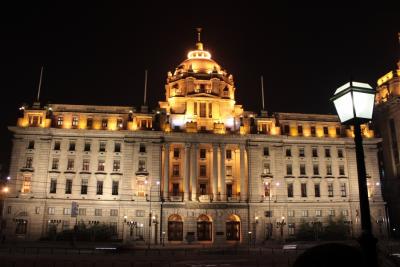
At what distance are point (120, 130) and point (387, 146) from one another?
6313 centimetres

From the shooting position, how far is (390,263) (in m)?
9.98

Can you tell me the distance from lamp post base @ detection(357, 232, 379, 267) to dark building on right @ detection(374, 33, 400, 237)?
90.1 m

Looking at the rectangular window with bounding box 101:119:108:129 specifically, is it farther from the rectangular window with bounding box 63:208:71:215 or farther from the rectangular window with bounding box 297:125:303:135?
the rectangular window with bounding box 297:125:303:135

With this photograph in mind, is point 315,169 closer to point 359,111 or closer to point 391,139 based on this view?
point 391,139

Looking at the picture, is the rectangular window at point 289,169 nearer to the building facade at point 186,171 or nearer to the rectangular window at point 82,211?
the building facade at point 186,171

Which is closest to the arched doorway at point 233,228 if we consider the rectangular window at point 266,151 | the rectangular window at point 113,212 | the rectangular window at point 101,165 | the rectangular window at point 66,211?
the rectangular window at point 266,151

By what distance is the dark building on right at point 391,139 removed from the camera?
296ft

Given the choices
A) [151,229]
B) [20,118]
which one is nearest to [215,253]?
[151,229]

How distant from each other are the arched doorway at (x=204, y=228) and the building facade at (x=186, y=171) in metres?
0.20

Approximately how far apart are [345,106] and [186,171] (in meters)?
71.8

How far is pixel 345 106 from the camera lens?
9844 millimetres

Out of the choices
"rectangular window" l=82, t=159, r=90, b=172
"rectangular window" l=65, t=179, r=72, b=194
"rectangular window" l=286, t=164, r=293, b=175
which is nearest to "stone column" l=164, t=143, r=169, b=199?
"rectangular window" l=82, t=159, r=90, b=172

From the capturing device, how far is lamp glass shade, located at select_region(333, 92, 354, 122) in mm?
9664

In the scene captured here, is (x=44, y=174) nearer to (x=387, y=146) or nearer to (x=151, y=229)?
(x=151, y=229)
